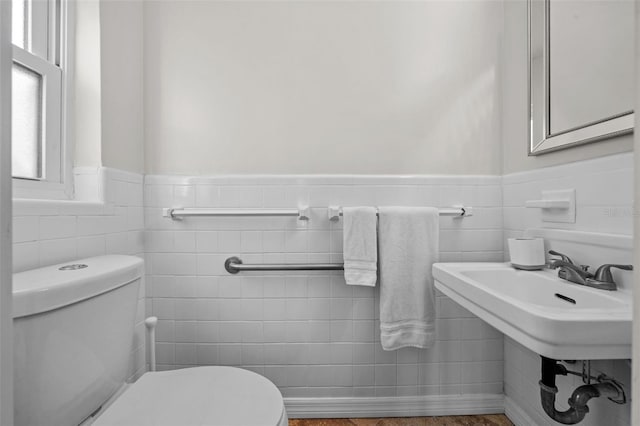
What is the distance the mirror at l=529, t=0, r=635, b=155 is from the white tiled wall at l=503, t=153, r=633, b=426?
0.32 ft

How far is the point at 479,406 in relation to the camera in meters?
1.41

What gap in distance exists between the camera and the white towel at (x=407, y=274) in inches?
50.8

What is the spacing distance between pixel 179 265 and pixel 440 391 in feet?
4.19

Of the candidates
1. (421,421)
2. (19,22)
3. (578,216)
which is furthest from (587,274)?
(19,22)

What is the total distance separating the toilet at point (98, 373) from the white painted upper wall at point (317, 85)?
68 centimetres

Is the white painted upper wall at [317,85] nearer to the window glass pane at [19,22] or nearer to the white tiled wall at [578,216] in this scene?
the white tiled wall at [578,216]

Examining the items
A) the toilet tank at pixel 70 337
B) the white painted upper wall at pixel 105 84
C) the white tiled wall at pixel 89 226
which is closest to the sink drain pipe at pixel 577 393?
the toilet tank at pixel 70 337

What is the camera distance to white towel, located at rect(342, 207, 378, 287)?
130 cm

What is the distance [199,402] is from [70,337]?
0.35m

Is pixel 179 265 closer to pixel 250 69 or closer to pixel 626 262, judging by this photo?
pixel 250 69

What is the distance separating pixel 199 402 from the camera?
84cm

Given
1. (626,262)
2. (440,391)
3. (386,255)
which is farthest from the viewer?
(440,391)

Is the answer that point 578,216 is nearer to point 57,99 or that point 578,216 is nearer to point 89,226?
point 89,226

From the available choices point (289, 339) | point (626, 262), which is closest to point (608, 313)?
point (626, 262)
